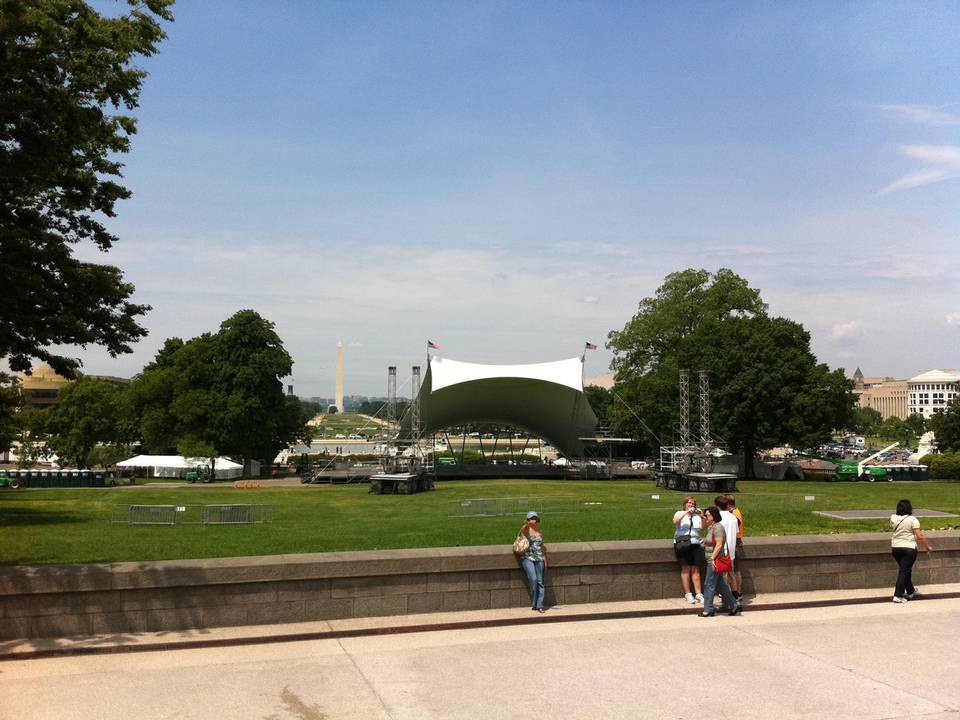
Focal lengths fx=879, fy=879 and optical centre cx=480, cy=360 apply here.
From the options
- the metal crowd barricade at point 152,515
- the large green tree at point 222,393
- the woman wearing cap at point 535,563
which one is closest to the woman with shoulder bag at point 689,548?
the woman wearing cap at point 535,563

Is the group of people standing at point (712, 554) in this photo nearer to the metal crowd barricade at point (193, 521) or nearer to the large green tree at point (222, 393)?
the metal crowd barricade at point (193, 521)

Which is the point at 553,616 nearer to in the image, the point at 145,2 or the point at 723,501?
the point at 723,501

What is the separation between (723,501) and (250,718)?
6.37m

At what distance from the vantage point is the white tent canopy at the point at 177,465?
2260 inches

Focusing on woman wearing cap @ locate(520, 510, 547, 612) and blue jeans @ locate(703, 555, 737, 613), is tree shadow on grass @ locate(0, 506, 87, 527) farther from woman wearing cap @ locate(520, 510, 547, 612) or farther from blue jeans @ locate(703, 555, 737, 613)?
blue jeans @ locate(703, 555, 737, 613)

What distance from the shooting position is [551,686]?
306 inches

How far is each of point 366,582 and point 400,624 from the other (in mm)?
613

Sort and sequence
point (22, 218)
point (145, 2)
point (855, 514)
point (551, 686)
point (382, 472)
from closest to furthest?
point (551, 686) < point (145, 2) < point (22, 218) < point (855, 514) < point (382, 472)

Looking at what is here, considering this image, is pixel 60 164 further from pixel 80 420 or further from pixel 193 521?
pixel 80 420

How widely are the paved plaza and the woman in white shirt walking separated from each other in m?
1.30

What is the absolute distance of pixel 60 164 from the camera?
13586 millimetres

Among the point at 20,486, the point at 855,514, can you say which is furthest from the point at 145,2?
the point at 20,486

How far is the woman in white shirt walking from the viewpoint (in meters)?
11.3

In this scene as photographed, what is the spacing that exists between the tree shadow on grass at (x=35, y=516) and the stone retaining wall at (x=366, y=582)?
13.4 m
